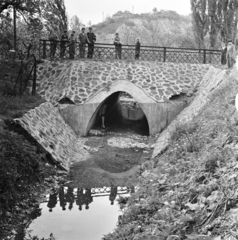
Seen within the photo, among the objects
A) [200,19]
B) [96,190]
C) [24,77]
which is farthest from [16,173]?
[200,19]

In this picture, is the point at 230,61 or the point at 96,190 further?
the point at 230,61

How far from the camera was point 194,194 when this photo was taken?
248 inches

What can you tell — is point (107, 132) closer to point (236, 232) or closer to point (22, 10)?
point (22, 10)

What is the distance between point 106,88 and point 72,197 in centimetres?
825

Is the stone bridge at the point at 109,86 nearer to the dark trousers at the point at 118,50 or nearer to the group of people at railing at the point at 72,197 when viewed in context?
the dark trousers at the point at 118,50

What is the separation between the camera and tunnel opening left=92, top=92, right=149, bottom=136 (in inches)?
717

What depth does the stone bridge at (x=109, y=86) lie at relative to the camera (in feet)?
52.6

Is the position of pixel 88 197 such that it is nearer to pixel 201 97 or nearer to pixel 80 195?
pixel 80 195

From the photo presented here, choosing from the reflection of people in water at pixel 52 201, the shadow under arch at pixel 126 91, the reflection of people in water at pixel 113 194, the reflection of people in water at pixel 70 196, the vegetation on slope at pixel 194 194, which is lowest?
the reflection of people in water at pixel 113 194

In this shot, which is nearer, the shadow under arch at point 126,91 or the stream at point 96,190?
the stream at point 96,190

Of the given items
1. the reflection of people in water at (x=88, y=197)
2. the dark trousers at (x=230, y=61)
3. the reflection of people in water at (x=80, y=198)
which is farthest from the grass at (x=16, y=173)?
the dark trousers at (x=230, y=61)

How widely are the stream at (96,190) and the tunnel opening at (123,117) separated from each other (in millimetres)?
994

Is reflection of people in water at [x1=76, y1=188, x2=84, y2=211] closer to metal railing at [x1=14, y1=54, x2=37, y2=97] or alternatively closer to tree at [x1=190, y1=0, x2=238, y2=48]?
metal railing at [x1=14, y1=54, x2=37, y2=97]

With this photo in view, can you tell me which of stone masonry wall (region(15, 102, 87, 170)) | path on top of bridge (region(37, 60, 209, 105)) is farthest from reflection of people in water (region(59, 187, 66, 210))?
path on top of bridge (region(37, 60, 209, 105))
